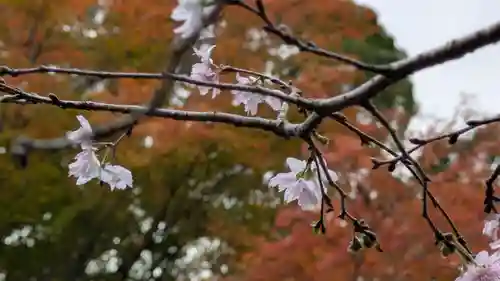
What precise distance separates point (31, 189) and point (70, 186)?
176 millimetres

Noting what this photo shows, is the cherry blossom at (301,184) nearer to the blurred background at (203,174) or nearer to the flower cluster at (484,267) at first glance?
the flower cluster at (484,267)

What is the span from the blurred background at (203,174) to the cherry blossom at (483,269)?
1.34m

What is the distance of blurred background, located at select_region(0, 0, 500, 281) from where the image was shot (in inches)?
81.7

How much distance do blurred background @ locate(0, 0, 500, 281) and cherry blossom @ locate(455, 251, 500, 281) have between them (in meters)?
1.34

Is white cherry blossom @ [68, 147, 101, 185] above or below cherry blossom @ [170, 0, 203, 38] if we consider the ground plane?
below

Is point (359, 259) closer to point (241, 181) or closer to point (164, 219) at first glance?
point (241, 181)

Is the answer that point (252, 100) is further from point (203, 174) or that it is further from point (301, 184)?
point (203, 174)

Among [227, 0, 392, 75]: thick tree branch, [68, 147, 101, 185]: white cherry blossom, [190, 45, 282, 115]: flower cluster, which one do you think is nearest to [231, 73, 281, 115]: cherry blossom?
[190, 45, 282, 115]: flower cluster

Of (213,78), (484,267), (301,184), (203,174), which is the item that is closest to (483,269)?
(484,267)

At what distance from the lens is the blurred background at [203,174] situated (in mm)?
2074

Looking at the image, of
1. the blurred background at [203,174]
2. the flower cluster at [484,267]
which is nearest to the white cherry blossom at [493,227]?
the flower cluster at [484,267]

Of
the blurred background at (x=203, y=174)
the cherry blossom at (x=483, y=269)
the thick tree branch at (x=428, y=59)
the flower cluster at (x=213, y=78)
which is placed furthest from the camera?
the blurred background at (x=203, y=174)

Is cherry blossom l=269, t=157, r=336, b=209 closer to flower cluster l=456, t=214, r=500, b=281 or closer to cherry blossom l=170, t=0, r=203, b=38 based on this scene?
flower cluster l=456, t=214, r=500, b=281

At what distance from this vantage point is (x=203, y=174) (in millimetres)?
2723
